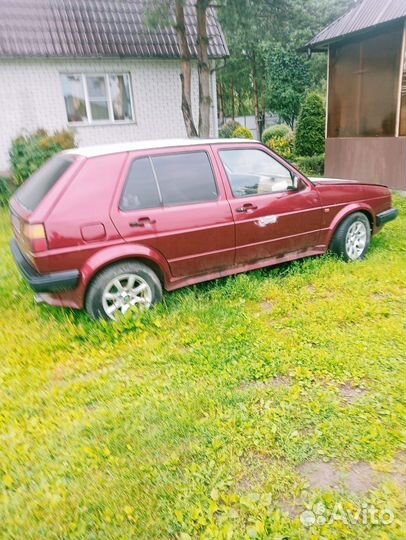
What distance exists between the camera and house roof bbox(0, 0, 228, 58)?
36.5ft

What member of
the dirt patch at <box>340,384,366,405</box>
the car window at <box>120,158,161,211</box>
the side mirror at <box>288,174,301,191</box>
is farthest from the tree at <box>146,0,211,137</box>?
the dirt patch at <box>340,384,366,405</box>

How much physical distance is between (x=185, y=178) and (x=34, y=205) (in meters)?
1.47

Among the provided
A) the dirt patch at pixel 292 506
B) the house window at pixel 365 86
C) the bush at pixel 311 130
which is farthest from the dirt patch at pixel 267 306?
the bush at pixel 311 130

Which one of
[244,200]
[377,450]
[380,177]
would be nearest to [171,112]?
[380,177]

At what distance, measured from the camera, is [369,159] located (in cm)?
1077

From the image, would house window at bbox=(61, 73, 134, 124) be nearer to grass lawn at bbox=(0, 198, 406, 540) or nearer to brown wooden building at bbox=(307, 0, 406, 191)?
brown wooden building at bbox=(307, 0, 406, 191)

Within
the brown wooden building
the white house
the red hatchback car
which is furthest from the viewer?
the white house

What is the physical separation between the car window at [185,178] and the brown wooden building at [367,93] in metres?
6.95

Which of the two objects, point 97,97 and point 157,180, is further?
point 97,97

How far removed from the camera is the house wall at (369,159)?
10.0 m

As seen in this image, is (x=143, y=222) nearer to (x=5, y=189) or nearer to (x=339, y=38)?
(x=5, y=189)

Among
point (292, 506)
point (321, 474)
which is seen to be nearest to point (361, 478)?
point (321, 474)

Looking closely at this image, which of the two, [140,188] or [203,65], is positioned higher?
[203,65]

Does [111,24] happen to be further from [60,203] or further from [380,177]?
[60,203]
